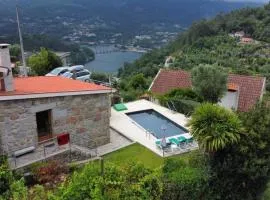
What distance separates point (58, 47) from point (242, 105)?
204 ft

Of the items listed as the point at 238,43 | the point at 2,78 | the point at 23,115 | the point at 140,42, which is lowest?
the point at 140,42

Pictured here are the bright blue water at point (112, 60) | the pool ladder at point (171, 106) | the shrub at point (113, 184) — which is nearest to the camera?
the shrub at point (113, 184)

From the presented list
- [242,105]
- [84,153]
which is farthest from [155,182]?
[242,105]

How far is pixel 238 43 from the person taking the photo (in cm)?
8006

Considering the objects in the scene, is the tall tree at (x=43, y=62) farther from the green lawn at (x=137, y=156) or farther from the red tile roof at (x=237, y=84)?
the green lawn at (x=137, y=156)

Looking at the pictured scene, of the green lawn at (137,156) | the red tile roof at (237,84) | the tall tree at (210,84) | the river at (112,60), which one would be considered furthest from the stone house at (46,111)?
the river at (112,60)

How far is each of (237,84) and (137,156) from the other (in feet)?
65.9

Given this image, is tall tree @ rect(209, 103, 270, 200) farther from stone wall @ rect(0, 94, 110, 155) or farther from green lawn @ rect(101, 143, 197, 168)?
stone wall @ rect(0, 94, 110, 155)

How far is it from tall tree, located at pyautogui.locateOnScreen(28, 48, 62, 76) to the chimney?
83.1 feet

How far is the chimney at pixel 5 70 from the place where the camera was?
52.9 feet

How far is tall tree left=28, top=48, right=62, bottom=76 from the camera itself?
41.5 metres

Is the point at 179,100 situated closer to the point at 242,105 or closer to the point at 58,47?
the point at 242,105

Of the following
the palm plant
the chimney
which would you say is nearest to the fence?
the chimney

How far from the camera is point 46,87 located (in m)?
17.9
